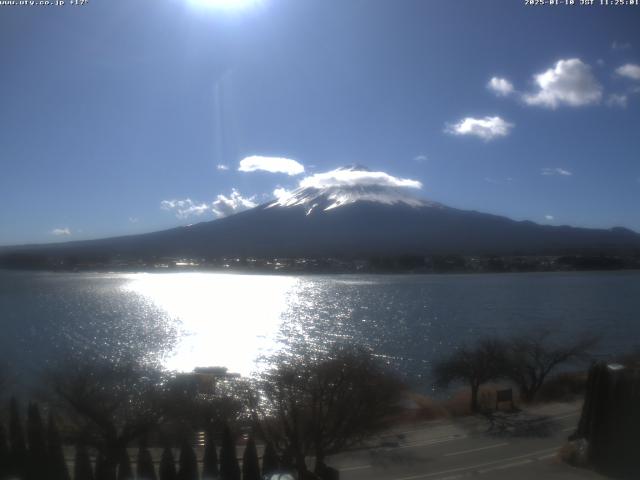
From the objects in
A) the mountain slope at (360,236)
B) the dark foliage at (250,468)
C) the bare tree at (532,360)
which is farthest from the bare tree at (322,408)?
the mountain slope at (360,236)

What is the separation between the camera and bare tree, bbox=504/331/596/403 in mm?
10102

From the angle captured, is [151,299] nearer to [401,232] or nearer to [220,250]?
[220,250]

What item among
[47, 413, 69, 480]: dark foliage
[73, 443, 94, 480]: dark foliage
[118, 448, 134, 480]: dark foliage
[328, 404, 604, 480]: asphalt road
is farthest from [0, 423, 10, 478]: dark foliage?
[328, 404, 604, 480]: asphalt road

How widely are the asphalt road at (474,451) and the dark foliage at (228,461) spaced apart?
115 cm

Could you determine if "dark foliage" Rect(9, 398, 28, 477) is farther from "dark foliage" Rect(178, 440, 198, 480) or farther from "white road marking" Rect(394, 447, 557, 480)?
"white road marking" Rect(394, 447, 557, 480)

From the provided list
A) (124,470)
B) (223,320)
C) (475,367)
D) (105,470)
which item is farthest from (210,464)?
(223,320)

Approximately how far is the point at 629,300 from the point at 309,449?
23.2m

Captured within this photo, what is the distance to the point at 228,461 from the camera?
478 centimetres

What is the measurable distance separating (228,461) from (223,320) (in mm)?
18606

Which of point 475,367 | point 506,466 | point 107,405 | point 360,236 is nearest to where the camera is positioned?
point 506,466

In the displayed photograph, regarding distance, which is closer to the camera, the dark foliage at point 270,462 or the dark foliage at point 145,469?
the dark foliage at point 145,469

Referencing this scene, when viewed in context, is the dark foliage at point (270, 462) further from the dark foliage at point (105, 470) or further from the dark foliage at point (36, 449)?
the dark foliage at point (36, 449)

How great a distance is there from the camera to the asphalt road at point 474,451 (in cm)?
515

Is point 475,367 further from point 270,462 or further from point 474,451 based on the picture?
point 270,462
